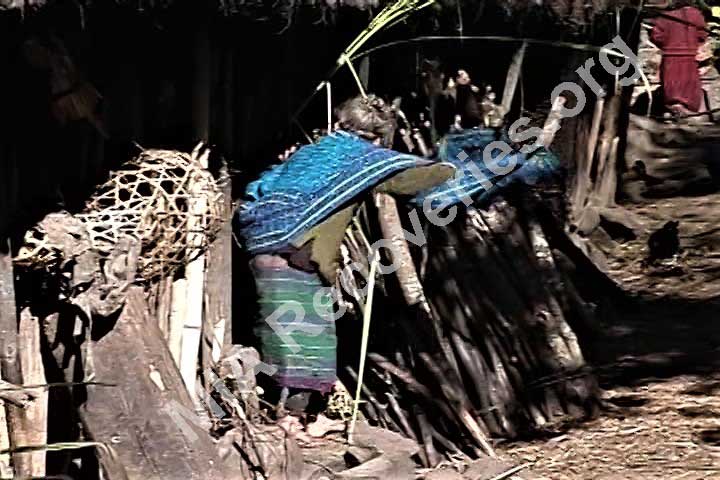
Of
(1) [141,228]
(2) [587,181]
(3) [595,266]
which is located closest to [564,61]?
(3) [595,266]

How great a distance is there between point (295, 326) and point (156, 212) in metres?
0.89

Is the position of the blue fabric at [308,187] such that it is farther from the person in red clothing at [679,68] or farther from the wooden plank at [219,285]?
the person in red clothing at [679,68]

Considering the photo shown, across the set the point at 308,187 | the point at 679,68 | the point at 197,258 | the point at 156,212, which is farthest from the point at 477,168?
the point at 679,68

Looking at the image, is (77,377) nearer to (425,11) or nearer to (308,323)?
(308,323)

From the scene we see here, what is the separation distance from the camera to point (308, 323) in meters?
5.98

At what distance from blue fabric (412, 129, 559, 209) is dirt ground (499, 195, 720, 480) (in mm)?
1082

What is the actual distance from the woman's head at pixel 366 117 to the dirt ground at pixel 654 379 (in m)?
1.47

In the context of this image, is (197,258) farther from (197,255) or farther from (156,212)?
(156,212)

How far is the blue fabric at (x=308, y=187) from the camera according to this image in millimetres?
5812

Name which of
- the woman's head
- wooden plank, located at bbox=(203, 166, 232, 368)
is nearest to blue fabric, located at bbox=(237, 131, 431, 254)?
wooden plank, located at bbox=(203, 166, 232, 368)

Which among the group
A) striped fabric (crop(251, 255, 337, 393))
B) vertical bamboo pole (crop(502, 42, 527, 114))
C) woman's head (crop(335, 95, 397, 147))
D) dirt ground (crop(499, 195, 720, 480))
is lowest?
dirt ground (crop(499, 195, 720, 480))

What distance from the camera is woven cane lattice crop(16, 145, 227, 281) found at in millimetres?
5176

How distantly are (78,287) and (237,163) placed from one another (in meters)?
1.19

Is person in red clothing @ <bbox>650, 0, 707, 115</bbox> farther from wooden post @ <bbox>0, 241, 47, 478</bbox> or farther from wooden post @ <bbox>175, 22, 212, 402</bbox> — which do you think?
wooden post @ <bbox>0, 241, 47, 478</bbox>
